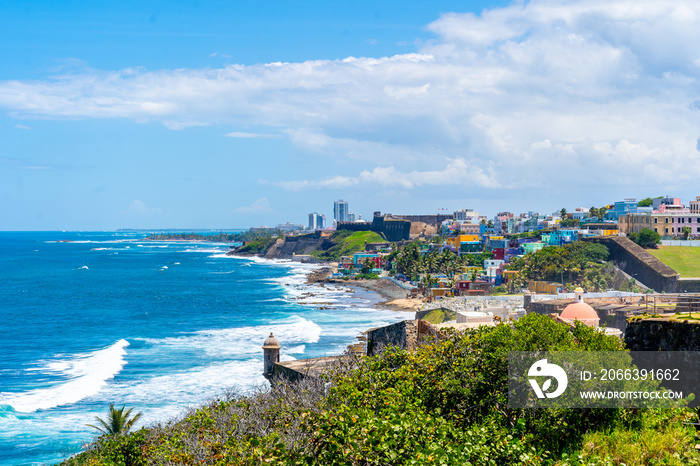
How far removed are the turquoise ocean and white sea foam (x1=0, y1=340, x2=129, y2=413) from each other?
57 mm

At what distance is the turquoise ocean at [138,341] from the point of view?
80.5 feet

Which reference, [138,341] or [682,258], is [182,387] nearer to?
[138,341]

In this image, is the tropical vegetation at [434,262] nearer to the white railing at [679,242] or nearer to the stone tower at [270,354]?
the white railing at [679,242]

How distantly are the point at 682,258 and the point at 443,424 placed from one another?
68.4m

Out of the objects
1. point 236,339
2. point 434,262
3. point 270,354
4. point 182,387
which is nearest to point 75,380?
point 182,387

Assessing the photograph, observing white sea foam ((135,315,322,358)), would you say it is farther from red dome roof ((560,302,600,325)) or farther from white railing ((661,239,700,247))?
white railing ((661,239,700,247))

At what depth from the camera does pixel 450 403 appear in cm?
983

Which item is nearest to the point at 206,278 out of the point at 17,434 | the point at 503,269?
the point at 503,269

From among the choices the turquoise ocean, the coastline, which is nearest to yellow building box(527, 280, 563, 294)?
the coastline

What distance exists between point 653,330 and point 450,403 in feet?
12.6

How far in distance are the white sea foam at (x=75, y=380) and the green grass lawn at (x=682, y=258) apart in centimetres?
5605

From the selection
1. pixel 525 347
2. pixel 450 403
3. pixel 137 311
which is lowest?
pixel 137 311

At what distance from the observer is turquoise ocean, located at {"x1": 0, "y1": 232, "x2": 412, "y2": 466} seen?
24.5m

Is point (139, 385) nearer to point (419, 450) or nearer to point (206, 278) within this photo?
point (419, 450)
